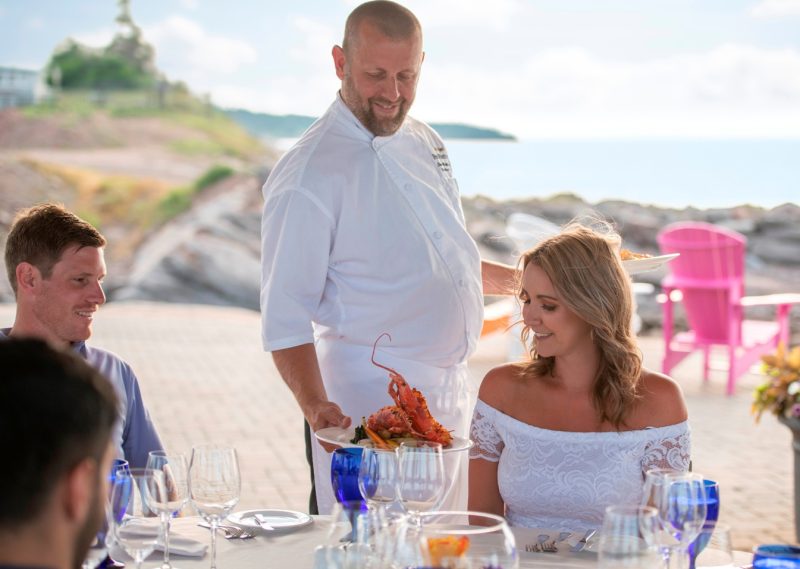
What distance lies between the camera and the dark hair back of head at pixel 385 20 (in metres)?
3.00

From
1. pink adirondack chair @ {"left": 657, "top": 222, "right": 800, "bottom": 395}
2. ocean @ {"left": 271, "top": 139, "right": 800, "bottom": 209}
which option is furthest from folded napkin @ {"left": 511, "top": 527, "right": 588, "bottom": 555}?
ocean @ {"left": 271, "top": 139, "right": 800, "bottom": 209}

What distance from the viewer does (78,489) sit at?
1.18 m

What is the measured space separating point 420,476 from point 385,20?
153 centimetres

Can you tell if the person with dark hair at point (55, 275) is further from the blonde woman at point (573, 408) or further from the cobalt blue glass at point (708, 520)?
the cobalt blue glass at point (708, 520)

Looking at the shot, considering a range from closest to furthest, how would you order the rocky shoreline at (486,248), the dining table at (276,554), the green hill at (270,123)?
the dining table at (276,554) < the rocky shoreline at (486,248) < the green hill at (270,123)

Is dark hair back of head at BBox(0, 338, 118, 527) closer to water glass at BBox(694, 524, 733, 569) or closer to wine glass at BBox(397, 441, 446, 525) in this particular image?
wine glass at BBox(397, 441, 446, 525)

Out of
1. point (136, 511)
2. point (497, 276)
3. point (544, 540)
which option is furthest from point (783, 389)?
point (136, 511)

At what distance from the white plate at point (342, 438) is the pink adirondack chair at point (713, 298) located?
6.25 m

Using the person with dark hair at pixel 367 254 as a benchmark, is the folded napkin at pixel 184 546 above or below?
below

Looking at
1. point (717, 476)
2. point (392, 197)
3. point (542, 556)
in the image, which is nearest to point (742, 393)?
point (717, 476)

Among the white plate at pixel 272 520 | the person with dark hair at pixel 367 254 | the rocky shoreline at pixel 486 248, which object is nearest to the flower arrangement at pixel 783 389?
the person with dark hair at pixel 367 254

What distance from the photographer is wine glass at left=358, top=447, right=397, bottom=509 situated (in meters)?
1.89

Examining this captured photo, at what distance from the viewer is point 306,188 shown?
3059mm

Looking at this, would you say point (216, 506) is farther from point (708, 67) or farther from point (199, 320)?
point (708, 67)
